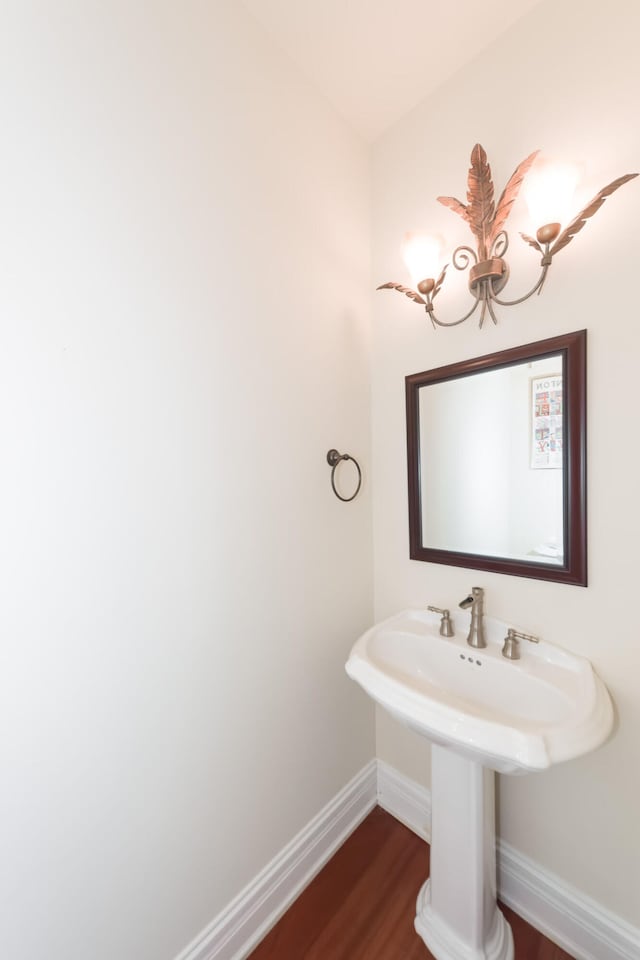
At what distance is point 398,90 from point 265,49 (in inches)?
18.8

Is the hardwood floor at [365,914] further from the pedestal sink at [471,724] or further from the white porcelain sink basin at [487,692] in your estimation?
the white porcelain sink basin at [487,692]

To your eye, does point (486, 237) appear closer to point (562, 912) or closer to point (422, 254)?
point (422, 254)

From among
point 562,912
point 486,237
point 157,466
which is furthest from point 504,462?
point 562,912

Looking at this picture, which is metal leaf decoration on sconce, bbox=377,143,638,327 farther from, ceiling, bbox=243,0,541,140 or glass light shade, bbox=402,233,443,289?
ceiling, bbox=243,0,541,140

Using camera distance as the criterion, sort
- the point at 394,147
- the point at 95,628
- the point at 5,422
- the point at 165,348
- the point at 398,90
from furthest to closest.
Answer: the point at 394,147 < the point at 398,90 < the point at 165,348 < the point at 95,628 < the point at 5,422

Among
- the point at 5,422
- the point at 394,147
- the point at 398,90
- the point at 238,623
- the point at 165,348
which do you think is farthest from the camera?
the point at 394,147

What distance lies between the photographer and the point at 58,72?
30.4 inches

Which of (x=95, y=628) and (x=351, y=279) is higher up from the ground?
(x=351, y=279)

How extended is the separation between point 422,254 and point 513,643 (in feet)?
4.10

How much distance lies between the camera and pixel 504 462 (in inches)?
47.6

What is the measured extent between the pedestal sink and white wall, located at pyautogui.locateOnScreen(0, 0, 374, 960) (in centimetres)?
40

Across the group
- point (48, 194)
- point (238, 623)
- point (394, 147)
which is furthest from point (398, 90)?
point (238, 623)

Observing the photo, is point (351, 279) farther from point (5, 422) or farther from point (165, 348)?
point (5, 422)

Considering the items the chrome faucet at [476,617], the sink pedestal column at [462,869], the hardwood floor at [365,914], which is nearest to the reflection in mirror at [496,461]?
the chrome faucet at [476,617]
